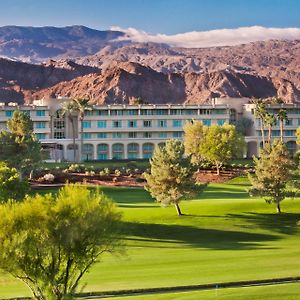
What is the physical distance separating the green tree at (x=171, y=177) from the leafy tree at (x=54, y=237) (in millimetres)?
28445

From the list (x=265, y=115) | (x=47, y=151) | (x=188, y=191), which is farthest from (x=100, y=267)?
(x=47, y=151)

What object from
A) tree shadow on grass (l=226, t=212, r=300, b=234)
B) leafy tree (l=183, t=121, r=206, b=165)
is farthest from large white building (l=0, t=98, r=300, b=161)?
tree shadow on grass (l=226, t=212, r=300, b=234)

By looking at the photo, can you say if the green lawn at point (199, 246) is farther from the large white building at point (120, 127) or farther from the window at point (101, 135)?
the window at point (101, 135)

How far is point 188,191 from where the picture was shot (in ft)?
184

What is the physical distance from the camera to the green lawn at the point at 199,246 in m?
34.5

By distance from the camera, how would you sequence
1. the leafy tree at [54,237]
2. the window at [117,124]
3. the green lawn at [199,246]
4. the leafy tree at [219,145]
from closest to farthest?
the leafy tree at [54,237], the green lawn at [199,246], the leafy tree at [219,145], the window at [117,124]

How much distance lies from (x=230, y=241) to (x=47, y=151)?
79.7 meters

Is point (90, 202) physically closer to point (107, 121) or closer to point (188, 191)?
point (188, 191)

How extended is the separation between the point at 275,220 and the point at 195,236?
27.2 feet

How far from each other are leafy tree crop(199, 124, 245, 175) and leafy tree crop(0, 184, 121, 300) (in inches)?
2531

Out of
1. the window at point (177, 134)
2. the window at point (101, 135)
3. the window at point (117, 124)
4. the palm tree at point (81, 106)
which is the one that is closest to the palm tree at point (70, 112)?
the palm tree at point (81, 106)

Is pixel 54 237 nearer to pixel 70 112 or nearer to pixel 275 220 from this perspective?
pixel 275 220

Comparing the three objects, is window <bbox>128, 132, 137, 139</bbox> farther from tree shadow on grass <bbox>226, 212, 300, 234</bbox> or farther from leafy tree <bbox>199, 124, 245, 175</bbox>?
tree shadow on grass <bbox>226, 212, 300, 234</bbox>

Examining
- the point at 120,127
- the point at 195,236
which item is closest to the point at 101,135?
the point at 120,127
